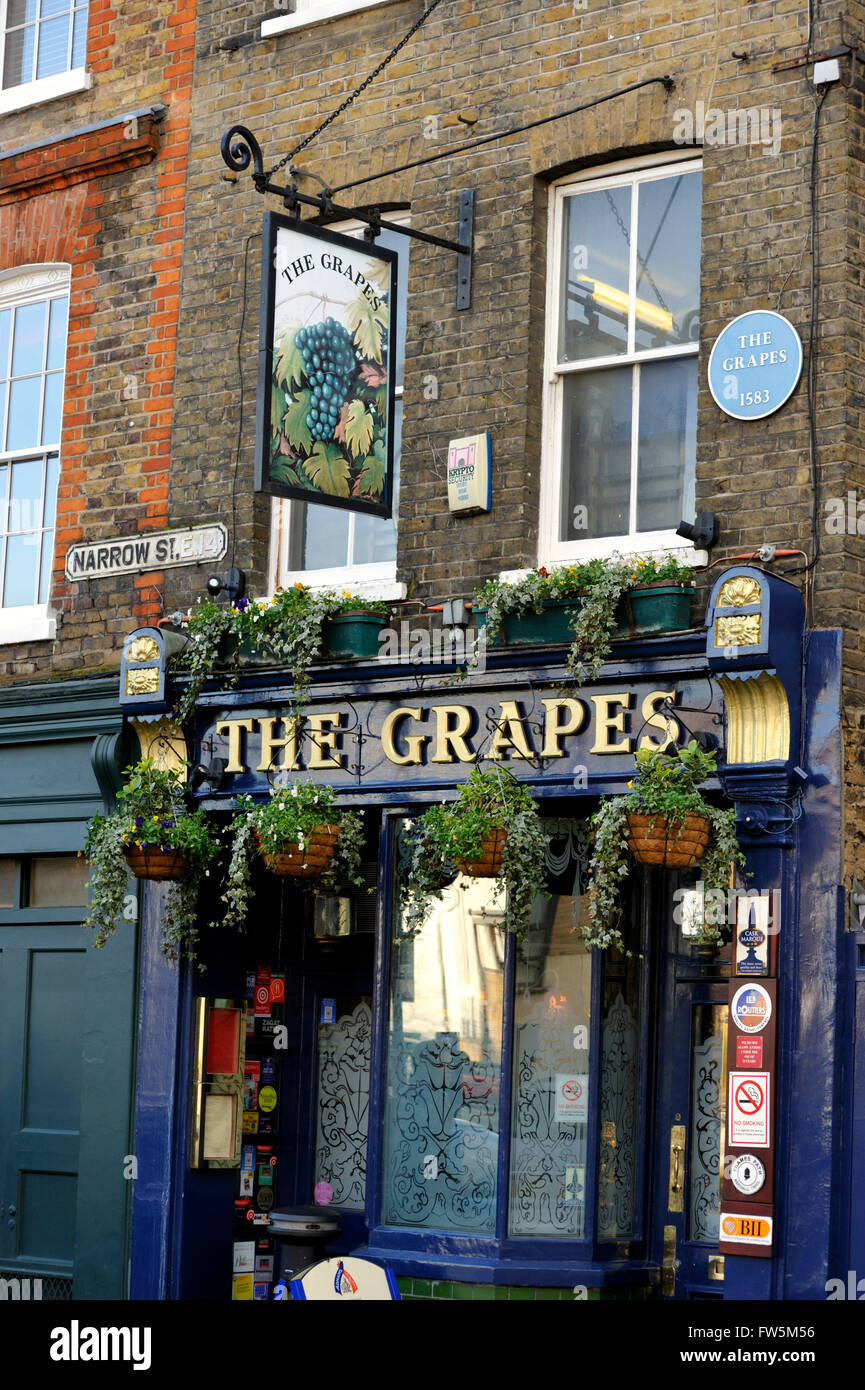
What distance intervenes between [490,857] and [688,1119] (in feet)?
5.63

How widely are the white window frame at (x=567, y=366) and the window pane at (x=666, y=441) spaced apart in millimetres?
50

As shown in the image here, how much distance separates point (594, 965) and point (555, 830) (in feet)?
2.35

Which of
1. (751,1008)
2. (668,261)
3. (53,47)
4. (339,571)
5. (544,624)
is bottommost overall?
(751,1008)

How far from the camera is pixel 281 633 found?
1049cm

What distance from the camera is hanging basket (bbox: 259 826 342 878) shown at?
32.4ft

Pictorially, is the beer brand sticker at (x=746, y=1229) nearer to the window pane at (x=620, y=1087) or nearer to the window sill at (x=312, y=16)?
the window pane at (x=620, y=1087)

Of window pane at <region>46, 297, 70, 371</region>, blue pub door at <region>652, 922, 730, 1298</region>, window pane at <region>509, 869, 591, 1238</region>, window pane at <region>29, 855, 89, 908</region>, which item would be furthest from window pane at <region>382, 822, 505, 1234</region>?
window pane at <region>46, 297, 70, 371</region>

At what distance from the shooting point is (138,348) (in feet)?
38.8

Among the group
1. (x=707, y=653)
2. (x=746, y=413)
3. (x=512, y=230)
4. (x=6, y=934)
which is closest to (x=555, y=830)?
(x=707, y=653)

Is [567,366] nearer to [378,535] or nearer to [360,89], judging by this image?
[378,535]

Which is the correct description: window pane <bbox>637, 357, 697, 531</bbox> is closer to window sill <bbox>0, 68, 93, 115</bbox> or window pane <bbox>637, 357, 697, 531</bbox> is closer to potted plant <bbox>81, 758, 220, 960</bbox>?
potted plant <bbox>81, 758, 220, 960</bbox>

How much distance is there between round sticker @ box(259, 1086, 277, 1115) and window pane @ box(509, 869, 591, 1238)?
2.22 meters

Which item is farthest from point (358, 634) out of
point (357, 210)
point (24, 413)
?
point (24, 413)

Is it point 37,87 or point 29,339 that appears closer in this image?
point 29,339
